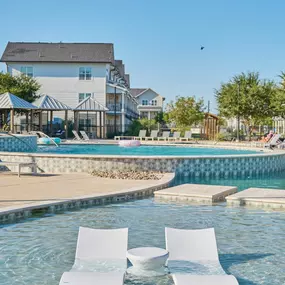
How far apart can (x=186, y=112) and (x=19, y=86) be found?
14286 mm

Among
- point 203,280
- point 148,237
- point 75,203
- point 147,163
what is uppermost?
point 147,163

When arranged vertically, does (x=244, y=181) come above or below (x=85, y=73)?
below

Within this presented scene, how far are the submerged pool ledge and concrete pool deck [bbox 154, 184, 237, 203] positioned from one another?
3.50 metres

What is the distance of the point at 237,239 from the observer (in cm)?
721

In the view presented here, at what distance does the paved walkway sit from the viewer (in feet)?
30.8

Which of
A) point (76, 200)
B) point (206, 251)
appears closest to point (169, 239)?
point (206, 251)

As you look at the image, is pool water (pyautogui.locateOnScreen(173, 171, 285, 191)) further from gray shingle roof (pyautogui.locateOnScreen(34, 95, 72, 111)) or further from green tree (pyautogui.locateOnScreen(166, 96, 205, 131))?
green tree (pyautogui.locateOnScreen(166, 96, 205, 131))

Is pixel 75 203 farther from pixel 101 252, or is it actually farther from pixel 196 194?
pixel 101 252

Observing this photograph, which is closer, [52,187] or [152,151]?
[52,187]

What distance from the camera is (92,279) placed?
189 inches

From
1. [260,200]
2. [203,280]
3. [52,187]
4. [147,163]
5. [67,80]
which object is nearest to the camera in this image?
[203,280]

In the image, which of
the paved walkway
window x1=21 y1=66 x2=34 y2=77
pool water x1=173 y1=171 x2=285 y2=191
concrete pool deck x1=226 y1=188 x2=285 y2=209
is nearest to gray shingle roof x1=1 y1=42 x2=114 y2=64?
window x1=21 y1=66 x2=34 y2=77

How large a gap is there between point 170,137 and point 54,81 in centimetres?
1349

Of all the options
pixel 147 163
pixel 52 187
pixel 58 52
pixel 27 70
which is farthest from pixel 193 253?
pixel 58 52
